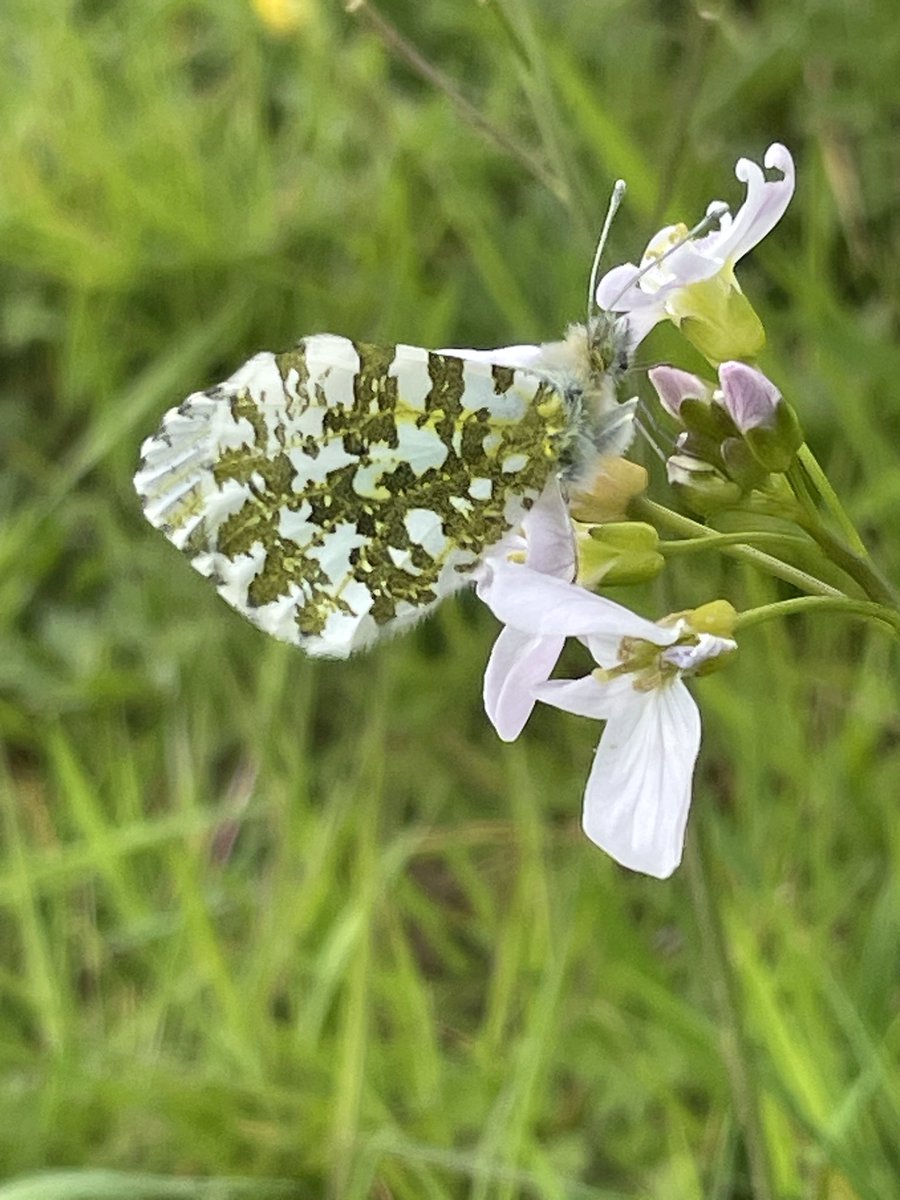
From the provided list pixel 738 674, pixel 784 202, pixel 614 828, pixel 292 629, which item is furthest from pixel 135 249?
pixel 614 828

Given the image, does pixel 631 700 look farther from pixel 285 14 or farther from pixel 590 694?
pixel 285 14

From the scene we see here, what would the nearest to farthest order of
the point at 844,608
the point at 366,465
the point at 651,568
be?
the point at 844,608, the point at 651,568, the point at 366,465

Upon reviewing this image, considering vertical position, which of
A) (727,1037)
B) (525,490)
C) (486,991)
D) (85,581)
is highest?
(525,490)

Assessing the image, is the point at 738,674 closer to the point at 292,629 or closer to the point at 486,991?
the point at 486,991

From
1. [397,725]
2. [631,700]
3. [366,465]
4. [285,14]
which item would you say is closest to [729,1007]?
[631,700]


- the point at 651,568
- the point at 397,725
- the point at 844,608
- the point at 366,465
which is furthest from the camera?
the point at 397,725

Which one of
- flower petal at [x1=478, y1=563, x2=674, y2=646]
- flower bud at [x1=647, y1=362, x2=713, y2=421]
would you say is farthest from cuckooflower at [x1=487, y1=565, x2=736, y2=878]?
flower bud at [x1=647, y1=362, x2=713, y2=421]

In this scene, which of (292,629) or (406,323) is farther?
(406,323)

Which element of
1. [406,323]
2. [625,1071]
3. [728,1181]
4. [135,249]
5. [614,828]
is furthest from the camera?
[135,249]
